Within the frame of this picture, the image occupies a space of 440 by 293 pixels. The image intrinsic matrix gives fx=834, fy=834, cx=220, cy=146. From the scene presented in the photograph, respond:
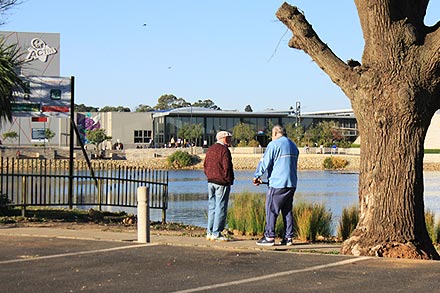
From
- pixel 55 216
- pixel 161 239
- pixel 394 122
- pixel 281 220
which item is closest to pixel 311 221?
pixel 281 220

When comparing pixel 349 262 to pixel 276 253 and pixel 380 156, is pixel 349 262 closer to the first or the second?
pixel 276 253

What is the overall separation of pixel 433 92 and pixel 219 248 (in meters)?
3.78

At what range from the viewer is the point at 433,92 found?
11922 mm

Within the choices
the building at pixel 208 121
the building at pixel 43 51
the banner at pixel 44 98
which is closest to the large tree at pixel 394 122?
the banner at pixel 44 98

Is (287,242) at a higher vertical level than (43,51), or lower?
lower

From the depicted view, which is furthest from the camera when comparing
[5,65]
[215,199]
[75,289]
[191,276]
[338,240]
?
[5,65]

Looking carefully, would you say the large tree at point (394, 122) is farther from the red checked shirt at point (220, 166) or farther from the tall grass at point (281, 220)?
the tall grass at point (281, 220)

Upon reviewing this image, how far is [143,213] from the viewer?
40.9 feet

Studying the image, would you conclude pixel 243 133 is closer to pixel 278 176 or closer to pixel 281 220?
pixel 281 220

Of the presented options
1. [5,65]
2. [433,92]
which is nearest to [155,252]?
[433,92]

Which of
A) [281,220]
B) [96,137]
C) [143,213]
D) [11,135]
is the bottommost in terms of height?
[281,220]

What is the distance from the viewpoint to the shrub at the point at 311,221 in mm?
14844

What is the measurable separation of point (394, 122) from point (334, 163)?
238 feet

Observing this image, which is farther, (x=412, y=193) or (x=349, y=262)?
(x=412, y=193)
